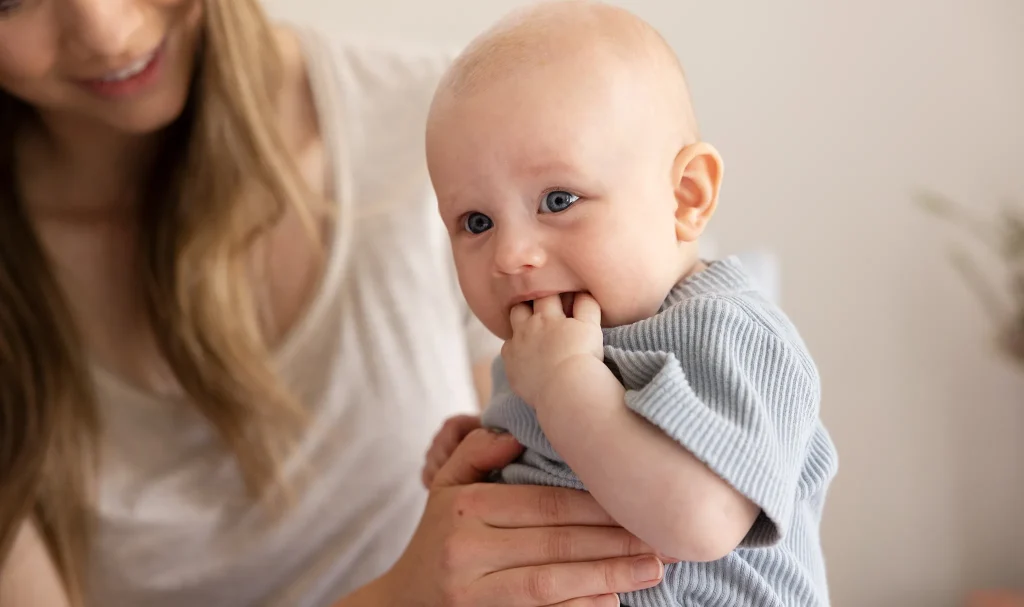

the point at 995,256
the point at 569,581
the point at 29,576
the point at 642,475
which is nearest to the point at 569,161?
the point at 642,475

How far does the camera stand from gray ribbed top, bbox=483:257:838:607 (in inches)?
22.2

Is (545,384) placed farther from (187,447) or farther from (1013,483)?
(1013,483)

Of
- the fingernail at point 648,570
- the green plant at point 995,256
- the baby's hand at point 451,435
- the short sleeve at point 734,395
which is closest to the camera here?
the short sleeve at point 734,395

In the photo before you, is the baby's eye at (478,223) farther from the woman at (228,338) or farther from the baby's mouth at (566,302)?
the woman at (228,338)

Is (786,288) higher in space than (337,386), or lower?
lower

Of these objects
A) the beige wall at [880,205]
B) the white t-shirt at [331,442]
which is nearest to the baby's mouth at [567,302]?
the white t-shirt at [331,442]

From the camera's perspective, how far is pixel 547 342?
24.7 inches

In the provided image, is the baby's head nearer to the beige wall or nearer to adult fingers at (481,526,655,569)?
adult fingers at (481,526,655,569)

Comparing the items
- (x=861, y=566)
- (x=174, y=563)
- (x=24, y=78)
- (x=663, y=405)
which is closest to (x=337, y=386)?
(x=174, y=563)

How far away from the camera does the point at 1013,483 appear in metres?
1.73

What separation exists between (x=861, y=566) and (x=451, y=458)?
131 centimetres

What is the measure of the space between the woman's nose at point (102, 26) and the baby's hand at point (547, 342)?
1.76ft

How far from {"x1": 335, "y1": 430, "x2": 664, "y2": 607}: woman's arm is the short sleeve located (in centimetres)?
12

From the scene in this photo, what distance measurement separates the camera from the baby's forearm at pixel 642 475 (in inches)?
22.3
